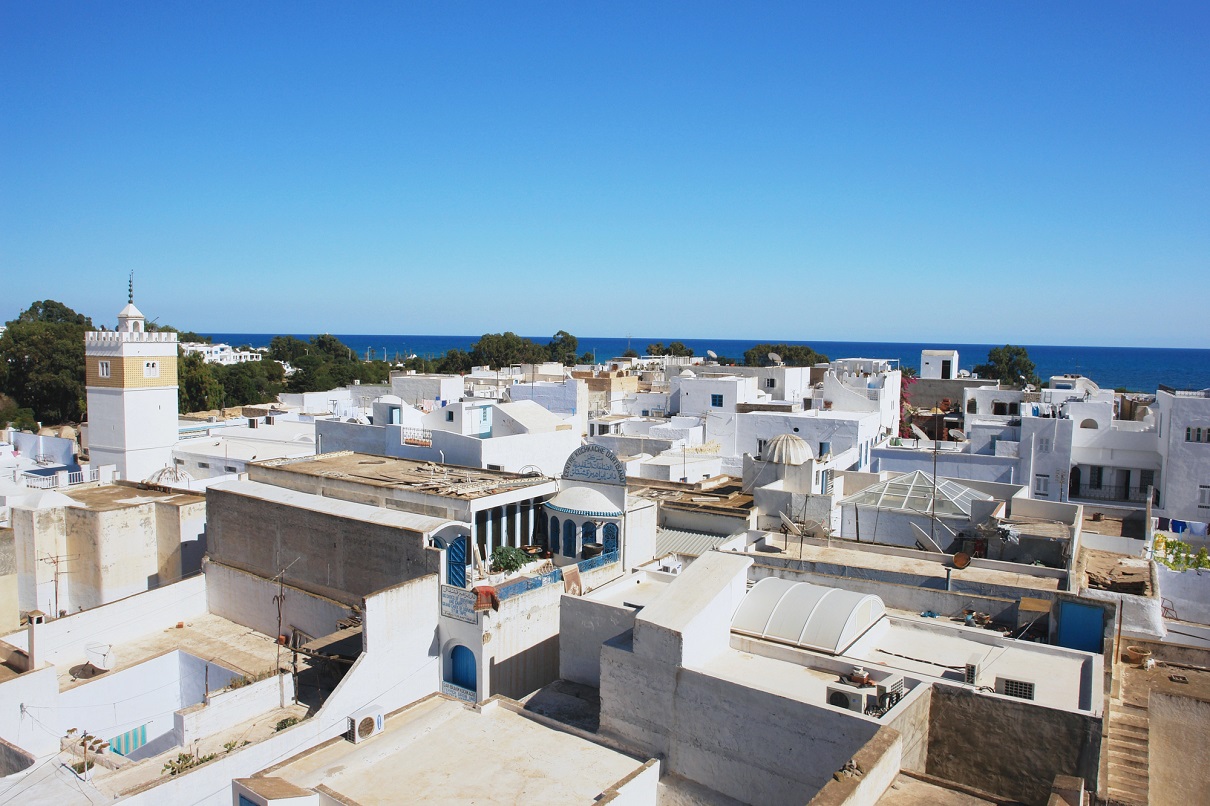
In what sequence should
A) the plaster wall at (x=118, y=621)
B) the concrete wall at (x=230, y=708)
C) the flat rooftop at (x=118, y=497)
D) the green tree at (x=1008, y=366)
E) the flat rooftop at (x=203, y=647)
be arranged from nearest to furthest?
the concrete wall at (x=230, y=708), the flat rooftop at (x=203, y=647), the plaster wall at (x=118, y=621), the flat rooftop at (x=118, y=497), the green tree at (x=1008, y=366)

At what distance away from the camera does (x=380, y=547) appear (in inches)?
759

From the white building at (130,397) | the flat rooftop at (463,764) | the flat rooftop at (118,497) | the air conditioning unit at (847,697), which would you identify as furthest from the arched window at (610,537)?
the white building at (130,397)

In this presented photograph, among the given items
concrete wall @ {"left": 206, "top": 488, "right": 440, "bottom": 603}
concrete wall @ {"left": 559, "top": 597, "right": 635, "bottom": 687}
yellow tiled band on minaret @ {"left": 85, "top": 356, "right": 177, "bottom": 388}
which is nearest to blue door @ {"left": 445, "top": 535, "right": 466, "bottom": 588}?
concrete wall @ {"left": 206, "top": 488, "right": 440, "bottom": 603}

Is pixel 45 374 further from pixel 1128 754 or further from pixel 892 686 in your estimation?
pixel 1128 754

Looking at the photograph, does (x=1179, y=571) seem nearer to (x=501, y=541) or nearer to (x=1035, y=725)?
(x=1035, y=725)

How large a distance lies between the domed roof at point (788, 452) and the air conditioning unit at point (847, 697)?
39.1 feet

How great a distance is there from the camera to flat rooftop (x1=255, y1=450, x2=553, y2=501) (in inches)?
813

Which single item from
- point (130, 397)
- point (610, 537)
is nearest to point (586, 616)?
point (610, 537)

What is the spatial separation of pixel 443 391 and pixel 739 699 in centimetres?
3579

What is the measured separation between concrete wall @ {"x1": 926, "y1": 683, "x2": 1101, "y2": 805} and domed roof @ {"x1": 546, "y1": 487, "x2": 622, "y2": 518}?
9.24 metres

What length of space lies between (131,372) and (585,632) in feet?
92.8

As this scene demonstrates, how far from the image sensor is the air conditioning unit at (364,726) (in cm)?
1295

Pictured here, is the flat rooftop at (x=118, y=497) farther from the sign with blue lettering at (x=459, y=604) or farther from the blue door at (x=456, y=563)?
the sign with blue lettering at (x=459, y=604)

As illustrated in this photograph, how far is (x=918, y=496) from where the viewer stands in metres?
22.3
